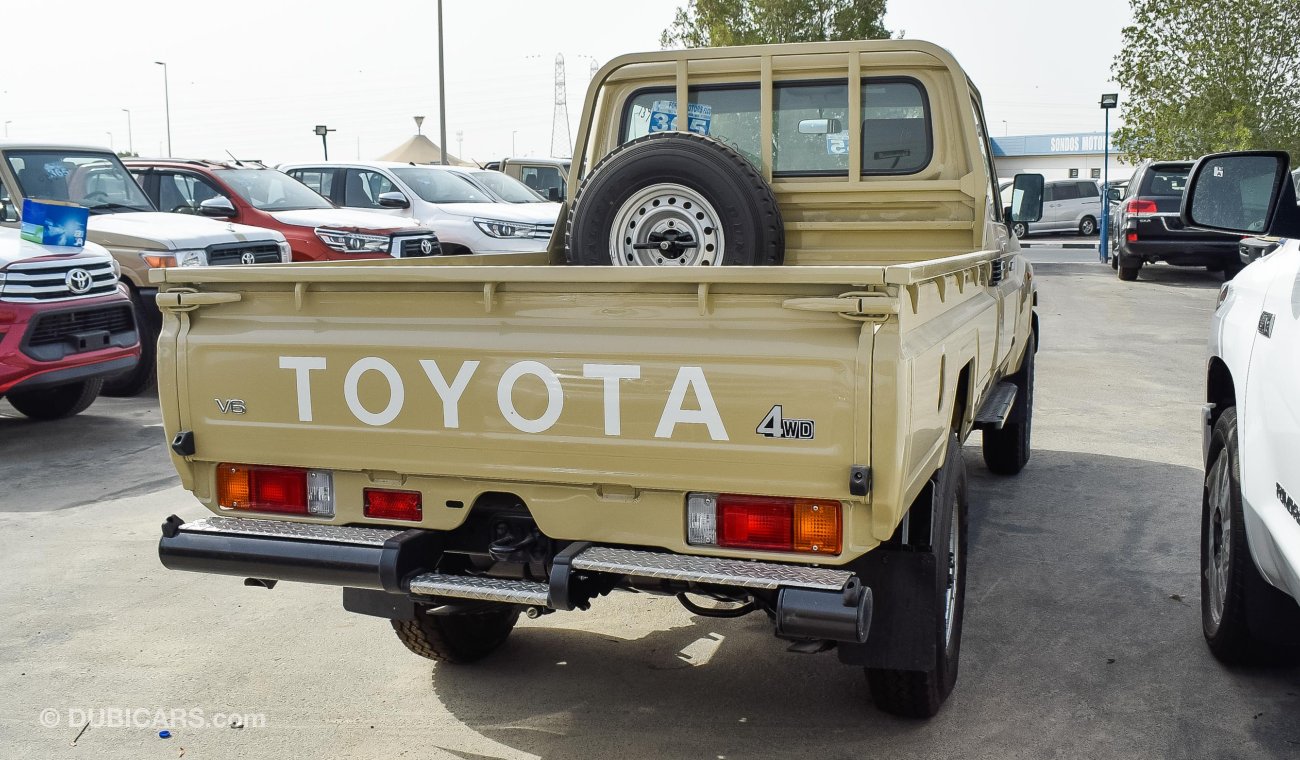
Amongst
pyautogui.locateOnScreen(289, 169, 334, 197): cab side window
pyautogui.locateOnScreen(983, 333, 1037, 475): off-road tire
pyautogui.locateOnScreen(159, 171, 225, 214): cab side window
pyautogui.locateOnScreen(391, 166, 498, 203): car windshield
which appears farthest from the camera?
pyautogui.locateOnScreen(289, 169, 334, 197): cab side window

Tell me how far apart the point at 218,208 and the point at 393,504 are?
8.33m

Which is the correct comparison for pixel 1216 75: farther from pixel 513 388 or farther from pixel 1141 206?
pixel 513 388

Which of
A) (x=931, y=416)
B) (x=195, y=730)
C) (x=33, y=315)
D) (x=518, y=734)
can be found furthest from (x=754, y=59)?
(x=33, y=315)

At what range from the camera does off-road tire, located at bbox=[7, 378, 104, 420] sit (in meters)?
8.94

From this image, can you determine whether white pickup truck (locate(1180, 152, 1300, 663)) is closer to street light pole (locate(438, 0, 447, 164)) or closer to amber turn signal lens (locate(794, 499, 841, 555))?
amber turn signal lens (locate(794, 499, 841, 555))

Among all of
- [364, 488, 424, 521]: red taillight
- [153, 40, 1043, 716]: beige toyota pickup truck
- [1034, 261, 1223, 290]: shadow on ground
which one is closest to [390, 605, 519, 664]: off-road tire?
[153, 40, 1043, 716]: beige toyota pickup truck

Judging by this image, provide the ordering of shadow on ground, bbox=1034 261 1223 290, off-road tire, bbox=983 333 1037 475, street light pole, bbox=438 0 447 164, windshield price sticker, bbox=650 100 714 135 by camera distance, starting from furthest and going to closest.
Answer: street light pole, bbox=438 0 447 164 < shadow on ground, bbox=1034 261 1223 290 < off-road tire, bbox=983 333 1037 475 < windshield price sticker, bbox=650 100 714 135

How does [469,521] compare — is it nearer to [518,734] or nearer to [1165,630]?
[518,734]

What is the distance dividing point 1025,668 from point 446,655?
6.51 feet

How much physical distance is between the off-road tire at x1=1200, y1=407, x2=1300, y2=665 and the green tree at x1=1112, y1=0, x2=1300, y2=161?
951 inches

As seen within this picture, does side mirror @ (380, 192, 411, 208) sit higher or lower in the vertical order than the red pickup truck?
higher

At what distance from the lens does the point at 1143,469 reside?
6.99m

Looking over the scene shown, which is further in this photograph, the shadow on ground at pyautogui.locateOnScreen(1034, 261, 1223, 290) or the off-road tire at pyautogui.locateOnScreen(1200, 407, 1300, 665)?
the shadow on ground at pyautogui.locateOnScreen(1034, 261, 1223, 290)

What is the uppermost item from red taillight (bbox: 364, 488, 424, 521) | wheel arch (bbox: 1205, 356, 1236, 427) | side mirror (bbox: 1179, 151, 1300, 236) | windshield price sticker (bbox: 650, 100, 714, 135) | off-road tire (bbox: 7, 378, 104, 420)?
windshield price sticker (bbox: 650, 100, 714, 135)
